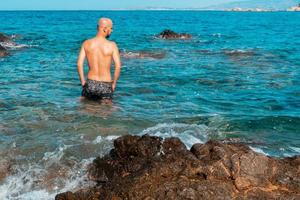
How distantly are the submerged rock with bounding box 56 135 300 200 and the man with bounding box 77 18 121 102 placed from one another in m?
4.72

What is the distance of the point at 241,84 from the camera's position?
14.4 meters

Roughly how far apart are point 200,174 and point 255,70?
1330cm

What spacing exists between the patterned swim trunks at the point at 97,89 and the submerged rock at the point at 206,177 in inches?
185

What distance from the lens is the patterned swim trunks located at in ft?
32.9

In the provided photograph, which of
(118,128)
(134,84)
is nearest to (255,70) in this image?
(134,84)

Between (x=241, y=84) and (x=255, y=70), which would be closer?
(x=241, y=84)

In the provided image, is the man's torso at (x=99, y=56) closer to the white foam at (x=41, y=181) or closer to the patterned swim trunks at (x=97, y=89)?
the patterned swim trunks at (x=97, y=89)

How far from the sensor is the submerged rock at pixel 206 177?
4555 millimetres

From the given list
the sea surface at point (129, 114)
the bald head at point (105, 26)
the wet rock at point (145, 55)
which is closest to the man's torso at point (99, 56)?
the bald head at point (105, 26)

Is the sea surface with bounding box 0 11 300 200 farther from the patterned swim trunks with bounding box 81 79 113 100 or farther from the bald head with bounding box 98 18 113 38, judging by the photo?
the bald head with bounding box 98 18 113 38

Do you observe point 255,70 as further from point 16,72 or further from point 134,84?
point 16,72

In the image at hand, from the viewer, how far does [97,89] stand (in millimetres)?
10023

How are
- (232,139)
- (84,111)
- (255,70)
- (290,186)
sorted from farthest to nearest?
1. (255,70)
2. (84,111)
3. (232,139)
4. (290,186)

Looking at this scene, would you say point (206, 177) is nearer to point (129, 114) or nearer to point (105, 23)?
point (129, 114)
